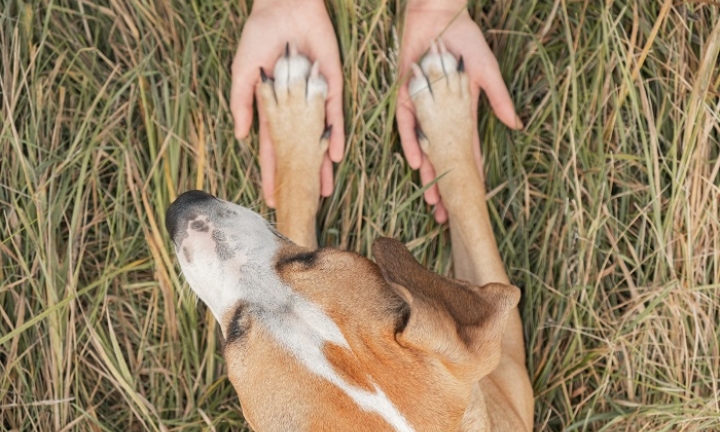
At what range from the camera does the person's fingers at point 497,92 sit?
3205 millimetres

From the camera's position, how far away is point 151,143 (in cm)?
325

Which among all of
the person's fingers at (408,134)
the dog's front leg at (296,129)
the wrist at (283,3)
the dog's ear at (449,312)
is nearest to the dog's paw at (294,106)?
the dog's front leg at (296,129)

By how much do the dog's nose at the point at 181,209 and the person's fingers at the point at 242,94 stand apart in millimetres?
714

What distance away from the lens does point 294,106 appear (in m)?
3.15

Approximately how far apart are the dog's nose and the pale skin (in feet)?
2.16

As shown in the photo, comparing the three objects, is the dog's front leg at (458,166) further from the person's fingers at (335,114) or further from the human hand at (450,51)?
the person's fingers at (335,114)

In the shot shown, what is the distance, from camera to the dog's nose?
247cm

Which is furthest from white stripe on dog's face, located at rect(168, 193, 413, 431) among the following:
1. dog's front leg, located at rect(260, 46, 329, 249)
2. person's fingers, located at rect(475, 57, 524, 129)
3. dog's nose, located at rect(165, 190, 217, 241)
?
person's fingers, located at rect(475, 57, 524, 129)

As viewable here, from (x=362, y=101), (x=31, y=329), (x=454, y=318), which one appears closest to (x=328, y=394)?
(x=454, y=318)

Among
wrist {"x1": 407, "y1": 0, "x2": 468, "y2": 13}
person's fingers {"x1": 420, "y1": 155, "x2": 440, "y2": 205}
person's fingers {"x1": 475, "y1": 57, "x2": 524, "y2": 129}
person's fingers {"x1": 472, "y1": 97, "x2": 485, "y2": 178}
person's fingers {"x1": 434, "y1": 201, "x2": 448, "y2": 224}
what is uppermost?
wrist {"x1": 407, "y1": 0, "x2": 468, "y2": 13}

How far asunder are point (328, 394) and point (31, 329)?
72.4 inches

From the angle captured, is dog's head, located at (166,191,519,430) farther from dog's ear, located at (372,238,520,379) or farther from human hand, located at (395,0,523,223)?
human hand, located at (395,0,523,223)

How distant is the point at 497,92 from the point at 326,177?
85 cm

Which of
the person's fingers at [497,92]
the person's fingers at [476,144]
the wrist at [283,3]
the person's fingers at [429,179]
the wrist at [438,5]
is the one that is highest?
the wrist at [283,3]
